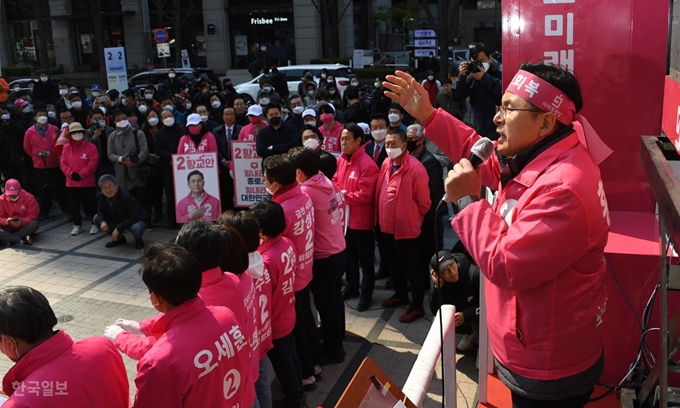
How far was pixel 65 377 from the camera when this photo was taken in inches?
104

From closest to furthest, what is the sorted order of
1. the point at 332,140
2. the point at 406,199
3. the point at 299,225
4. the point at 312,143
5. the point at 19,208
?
the point at 299,225 < the point at 406,199 < the point at 312,143 < the point at 332,140 < the point at 19,208

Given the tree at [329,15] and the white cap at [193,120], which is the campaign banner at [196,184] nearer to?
the white cap at [193,120]

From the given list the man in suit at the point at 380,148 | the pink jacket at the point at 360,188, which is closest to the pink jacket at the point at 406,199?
the pink jacket at the point at 360,188

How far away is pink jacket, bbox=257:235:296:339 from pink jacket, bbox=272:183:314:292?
0.20 meters

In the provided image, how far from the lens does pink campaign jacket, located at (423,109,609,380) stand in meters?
2.31

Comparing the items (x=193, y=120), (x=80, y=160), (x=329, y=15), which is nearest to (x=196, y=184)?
(x=193, y=120)

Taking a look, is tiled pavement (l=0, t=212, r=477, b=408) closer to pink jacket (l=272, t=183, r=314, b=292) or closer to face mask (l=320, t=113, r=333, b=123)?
pink jacket (l=272, t=183, r=314, b=292)

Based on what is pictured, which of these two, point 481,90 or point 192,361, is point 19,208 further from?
point 192,361

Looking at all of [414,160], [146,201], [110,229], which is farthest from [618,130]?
[146,201]

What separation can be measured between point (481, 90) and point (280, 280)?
4529 millimetres

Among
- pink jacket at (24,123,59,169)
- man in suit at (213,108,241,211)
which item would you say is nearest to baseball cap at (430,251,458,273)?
man in suit at (213,108,241,211)

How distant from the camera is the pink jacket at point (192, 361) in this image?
2.57 meters

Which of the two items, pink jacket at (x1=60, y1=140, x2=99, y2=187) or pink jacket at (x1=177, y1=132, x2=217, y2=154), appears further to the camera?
pink jacket at (x1=60, y1=140, x2=99, y2=187)

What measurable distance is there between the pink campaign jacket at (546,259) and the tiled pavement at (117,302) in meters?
2.38
